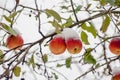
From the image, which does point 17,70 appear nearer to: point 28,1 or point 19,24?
point 19,24

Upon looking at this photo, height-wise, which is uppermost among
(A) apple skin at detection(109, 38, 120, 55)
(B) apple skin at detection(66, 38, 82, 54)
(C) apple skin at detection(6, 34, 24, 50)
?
(C) apple skin at detection(6, 34, 24, 50)

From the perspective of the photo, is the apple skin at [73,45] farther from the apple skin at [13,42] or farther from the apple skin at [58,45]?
the apple skin at [13,42]

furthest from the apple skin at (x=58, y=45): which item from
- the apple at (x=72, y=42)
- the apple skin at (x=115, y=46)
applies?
the apple skin at (x=115, y=46)

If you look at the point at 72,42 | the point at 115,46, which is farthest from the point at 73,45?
the point at 115,46

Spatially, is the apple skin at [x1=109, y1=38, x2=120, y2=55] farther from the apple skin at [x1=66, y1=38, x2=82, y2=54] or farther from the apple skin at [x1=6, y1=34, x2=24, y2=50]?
the apple skin at [x1=6, y1=34, x2=24, y2=50]

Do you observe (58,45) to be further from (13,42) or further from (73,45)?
(13,42)

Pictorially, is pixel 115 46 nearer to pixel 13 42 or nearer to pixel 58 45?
pixel 58 45

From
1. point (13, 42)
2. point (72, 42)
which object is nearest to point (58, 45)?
point (72, 42)

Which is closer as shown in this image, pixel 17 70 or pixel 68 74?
pixel 17 70

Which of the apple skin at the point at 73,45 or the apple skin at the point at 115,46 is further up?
the apple skin at the point at 73,45

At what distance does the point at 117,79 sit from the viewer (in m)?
1.08

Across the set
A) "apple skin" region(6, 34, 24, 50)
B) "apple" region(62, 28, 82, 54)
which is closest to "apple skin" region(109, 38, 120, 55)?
"apple" region(62, 28, 82, 54)

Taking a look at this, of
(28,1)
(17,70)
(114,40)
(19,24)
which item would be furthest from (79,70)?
(114,40)

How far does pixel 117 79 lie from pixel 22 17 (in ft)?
9.21
